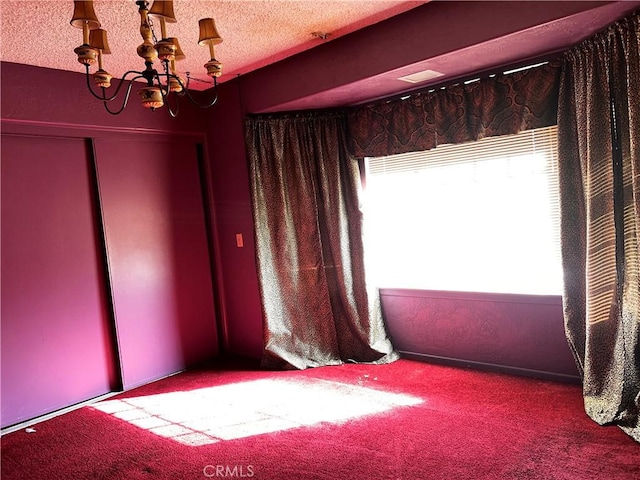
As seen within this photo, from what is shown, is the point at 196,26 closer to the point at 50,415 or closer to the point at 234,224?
the point at 234,224

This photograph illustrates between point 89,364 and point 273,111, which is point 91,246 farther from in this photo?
point 273,111

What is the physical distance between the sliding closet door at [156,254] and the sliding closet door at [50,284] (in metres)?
0.14

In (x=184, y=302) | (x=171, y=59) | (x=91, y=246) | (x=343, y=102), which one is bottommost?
(x=184, y=302)

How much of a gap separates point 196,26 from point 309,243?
187 cm

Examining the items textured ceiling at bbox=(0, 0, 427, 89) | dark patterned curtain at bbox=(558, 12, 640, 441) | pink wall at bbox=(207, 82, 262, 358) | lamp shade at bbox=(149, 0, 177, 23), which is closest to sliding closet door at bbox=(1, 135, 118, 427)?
textured ceiling at bbox=(0, 0, 427, 89)

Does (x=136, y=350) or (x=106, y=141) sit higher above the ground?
(x=106, y=141)

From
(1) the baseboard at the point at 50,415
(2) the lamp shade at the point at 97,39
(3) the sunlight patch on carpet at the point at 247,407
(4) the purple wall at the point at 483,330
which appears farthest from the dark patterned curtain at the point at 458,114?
(1) the baseboard at the point at 50,415

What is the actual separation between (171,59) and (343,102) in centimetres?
216

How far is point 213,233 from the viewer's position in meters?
4.68

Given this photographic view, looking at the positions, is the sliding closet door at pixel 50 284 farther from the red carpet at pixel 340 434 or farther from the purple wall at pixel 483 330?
the purple wall at pixel 483 330

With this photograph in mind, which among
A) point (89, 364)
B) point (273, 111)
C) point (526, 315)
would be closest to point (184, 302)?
point (89, 364)

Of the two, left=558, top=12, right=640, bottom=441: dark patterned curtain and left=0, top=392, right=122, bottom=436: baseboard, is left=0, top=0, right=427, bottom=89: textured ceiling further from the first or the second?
left=0, top=392, right=122, bottom=436: baseboard

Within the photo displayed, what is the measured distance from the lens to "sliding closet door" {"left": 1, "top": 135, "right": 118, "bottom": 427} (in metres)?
3.41

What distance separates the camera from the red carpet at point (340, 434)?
2.52 meters
